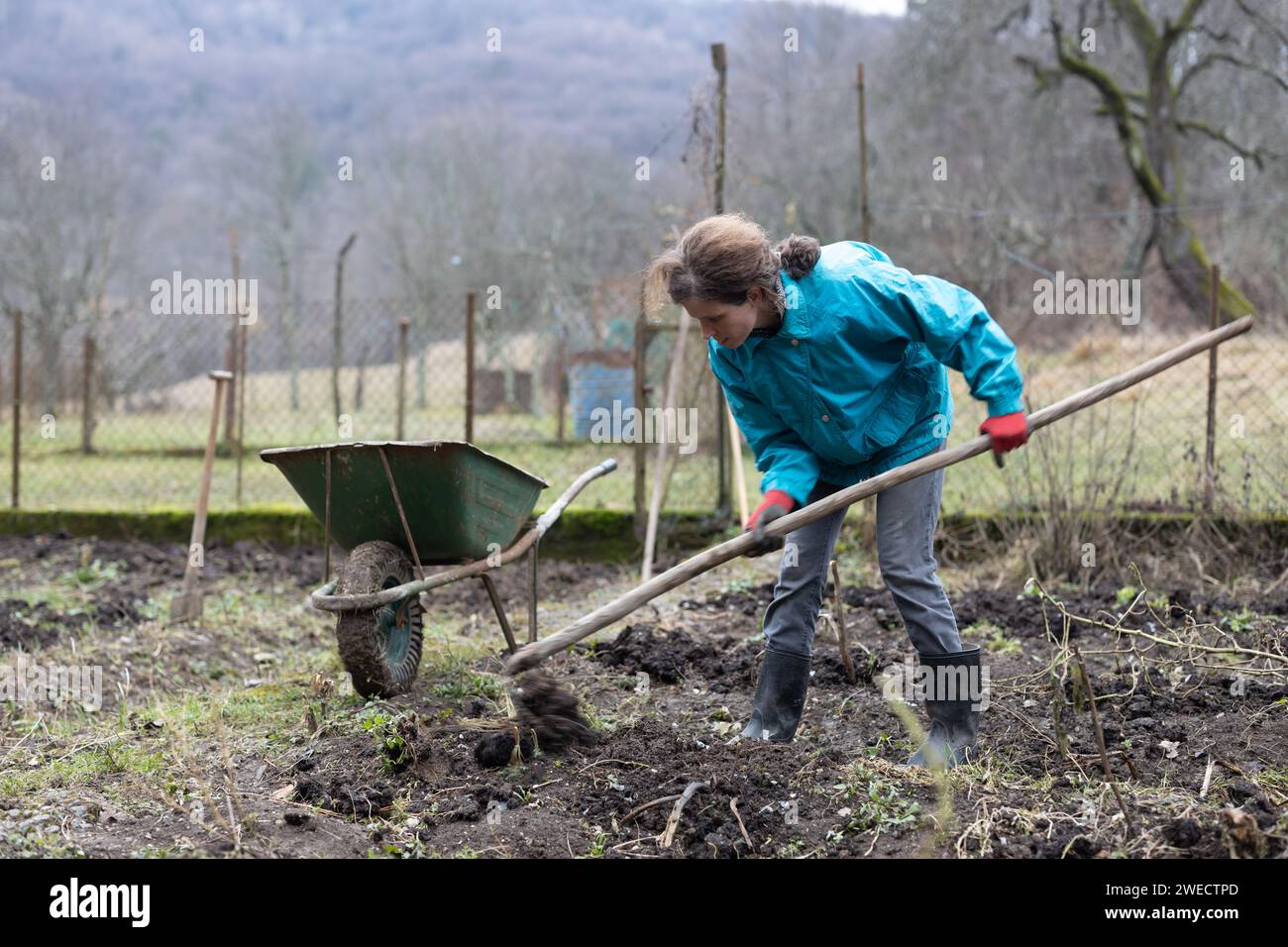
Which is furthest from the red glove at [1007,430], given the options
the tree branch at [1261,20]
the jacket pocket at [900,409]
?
the tree branch at [1261,20]

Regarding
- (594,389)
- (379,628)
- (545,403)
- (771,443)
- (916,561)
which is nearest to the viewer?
(916,561)

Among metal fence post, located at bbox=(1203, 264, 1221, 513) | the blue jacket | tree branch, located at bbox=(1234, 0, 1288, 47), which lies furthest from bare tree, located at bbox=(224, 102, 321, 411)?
the blue jacket

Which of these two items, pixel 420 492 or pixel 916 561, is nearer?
pixel 916 561

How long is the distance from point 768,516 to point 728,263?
27.6 inches

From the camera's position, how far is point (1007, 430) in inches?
111

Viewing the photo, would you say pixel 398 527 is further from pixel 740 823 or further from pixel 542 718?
pixel 740 823

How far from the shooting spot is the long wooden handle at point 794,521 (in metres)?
2.80

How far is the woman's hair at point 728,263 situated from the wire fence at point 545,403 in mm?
2067

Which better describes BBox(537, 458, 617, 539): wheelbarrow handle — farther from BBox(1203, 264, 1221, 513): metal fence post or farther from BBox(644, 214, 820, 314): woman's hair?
BBox(1203, 264, 1221, 513): metal fence post

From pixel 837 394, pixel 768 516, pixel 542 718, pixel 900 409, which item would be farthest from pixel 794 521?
pixel 542 718

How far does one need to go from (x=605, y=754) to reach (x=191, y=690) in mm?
1908
